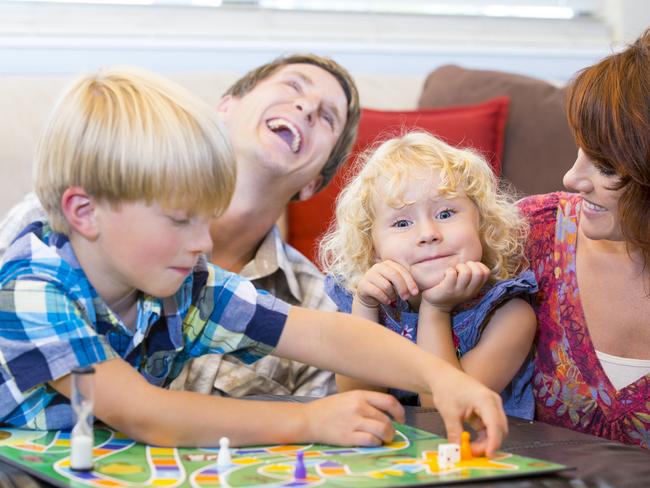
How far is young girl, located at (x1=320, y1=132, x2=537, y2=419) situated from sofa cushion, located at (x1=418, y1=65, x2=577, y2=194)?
86cm

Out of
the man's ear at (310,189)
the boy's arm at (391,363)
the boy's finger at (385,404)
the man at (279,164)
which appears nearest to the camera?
the boy's arm at (391,363)

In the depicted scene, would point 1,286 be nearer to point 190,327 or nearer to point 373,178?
point 190,327

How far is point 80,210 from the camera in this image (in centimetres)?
127

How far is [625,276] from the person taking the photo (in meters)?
1.63

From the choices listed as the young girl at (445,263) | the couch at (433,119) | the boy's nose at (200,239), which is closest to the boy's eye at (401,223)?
the young girl at (445,263)

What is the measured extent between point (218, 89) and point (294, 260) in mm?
594

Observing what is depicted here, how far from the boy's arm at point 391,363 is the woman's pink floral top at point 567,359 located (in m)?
0.39

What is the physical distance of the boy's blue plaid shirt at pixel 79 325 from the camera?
124 cm

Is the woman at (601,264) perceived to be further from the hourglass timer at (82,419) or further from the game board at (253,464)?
the hourglass timer at (82,419)

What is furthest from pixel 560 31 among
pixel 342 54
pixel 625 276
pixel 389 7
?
pixel 625 276

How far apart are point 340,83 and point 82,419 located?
1.21 metres

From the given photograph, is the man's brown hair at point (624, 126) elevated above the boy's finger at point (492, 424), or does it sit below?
above

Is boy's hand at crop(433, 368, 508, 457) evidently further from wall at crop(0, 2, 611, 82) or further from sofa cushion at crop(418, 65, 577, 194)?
wall at crop(0, 2, 611, 82)

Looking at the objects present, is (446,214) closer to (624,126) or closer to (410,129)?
(624,126)
